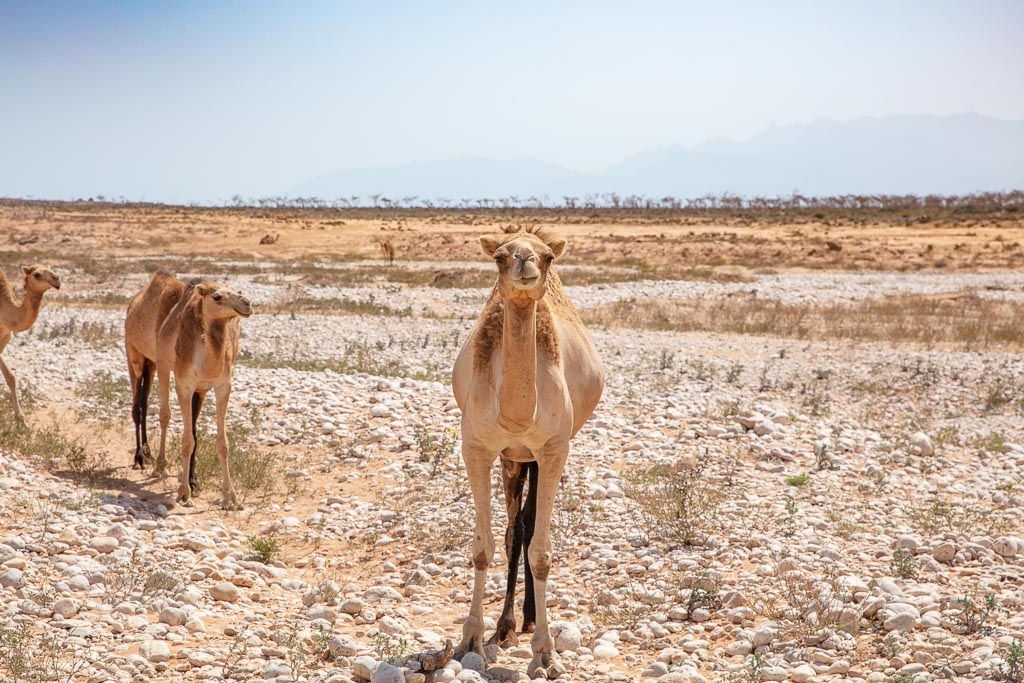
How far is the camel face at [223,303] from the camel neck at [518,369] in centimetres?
452

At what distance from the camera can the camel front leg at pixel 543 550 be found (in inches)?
203

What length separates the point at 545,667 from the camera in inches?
202

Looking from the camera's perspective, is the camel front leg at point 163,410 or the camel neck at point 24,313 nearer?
the camel front leg at point 163,410

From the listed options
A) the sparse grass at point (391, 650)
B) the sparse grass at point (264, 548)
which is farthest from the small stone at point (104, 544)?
the sparse grass at point (391, 650)

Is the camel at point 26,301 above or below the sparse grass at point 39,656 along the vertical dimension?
above

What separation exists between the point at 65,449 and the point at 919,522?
854cm

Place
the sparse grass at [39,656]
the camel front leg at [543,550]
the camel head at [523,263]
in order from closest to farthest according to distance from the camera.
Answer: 1. the camel head at [523,263]
2. the sparse grass at [39,656]
3. the camel front leg at [543,550]

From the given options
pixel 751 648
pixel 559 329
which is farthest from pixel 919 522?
pixel 559 329

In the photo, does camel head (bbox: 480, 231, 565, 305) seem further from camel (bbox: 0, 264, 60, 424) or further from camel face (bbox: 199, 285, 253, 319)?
camel (bbox: 0, 264, 60, 424)

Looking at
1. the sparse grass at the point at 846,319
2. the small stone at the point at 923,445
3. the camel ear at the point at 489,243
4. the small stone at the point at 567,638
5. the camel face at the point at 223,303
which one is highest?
the camel ear at the point at 489,243

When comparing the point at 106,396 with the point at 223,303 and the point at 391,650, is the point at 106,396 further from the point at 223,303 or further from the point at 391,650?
the point at 391,650

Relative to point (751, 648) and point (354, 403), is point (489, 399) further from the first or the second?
point (354, 403)

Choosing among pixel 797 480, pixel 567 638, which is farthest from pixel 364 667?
pixel 797 480

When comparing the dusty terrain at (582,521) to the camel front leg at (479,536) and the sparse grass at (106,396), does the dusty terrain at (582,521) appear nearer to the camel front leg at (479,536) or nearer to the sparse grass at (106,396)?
the sparse grass at (106,396)
